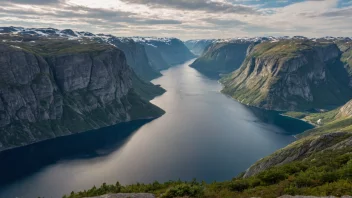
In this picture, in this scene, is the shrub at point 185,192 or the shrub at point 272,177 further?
the shrub at point 272,177

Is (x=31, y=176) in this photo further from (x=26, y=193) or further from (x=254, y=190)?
(x=254, y=190)

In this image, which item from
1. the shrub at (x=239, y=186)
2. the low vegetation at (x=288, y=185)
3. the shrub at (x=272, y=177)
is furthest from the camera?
the shrub at (x=272, y=177)

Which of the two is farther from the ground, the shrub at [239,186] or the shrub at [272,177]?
the shrub at [272,177]

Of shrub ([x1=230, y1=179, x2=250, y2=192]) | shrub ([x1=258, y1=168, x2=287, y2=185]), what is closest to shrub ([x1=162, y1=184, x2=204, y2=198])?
shrub ([x1=230, y1=179, x2=250, y2=192])

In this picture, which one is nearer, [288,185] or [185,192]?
[288,185]

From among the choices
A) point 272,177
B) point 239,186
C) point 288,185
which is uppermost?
point 288,185

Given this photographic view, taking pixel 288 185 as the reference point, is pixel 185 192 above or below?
below

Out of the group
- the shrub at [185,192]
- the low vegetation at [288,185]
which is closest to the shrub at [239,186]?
the low vegetation at [288,185]

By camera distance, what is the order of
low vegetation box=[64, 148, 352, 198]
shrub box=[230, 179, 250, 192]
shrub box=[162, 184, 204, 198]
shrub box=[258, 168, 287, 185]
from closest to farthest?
low vegetation box=[64, 148, 352, 198]
shrub box=[162, 184, 204, 198]
shrub box=[230, 179, 250, 192]
shrub box=[258, 168, 287, 185]

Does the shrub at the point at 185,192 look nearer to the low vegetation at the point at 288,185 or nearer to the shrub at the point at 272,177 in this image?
the low vegetation at the point at 288,185

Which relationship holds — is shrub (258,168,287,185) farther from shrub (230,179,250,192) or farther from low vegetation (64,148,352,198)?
shrub (230,179,250,192)

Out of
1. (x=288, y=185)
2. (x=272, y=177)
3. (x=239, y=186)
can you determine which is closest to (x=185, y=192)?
(x=239, y=186)

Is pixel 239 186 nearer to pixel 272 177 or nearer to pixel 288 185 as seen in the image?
pixel 272 177

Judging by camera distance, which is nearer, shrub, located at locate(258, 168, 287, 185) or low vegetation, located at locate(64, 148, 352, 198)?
low vegetation, located at locate(64, 148, 352, 198)
